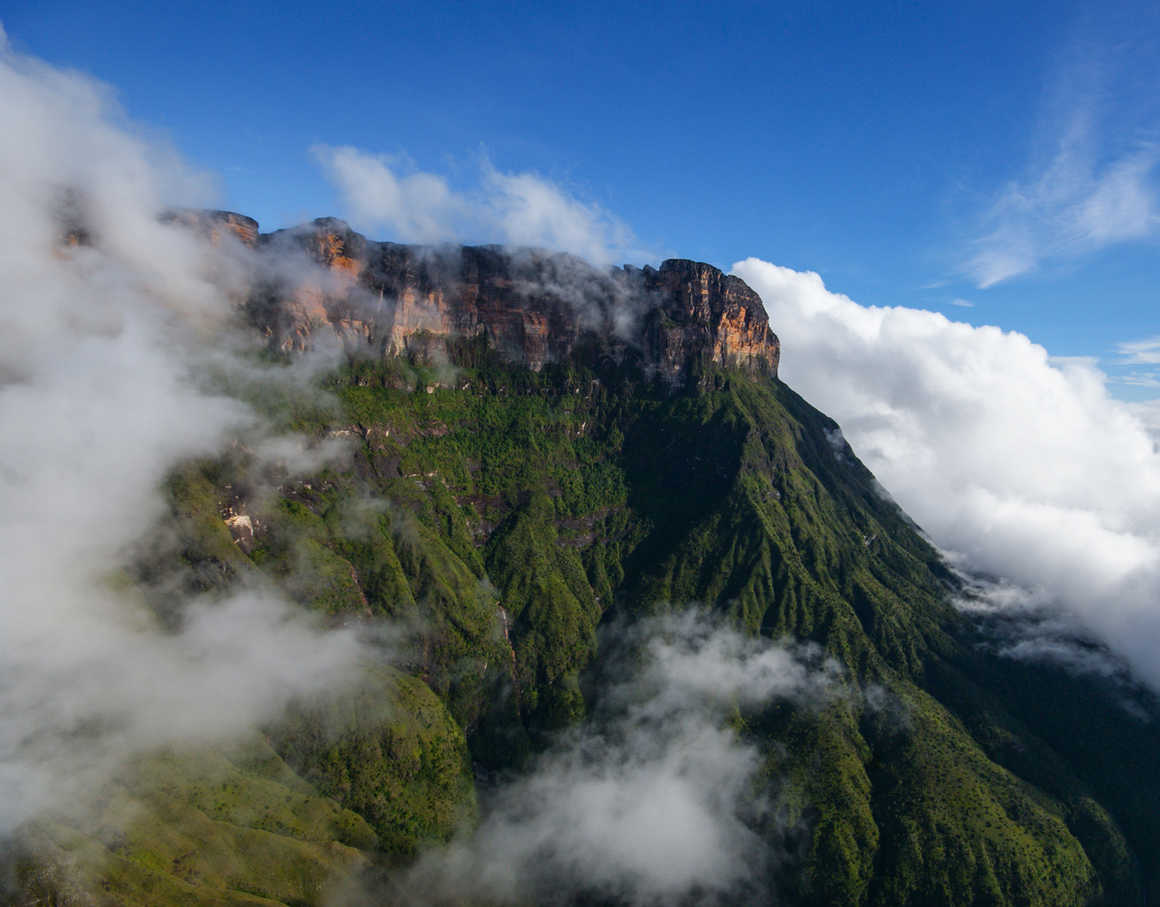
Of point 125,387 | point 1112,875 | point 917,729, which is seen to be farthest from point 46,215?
point 1112,875

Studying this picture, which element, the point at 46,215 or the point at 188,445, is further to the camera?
the point at 46,215

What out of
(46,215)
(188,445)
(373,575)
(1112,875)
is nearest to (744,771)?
(1112,875)

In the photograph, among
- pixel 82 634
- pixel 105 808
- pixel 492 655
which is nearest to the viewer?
pixel 105 808

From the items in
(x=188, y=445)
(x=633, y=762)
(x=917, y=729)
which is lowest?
(x=633, y=762)

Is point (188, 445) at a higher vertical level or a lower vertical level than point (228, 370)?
lower

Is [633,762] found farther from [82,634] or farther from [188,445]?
[188,445]

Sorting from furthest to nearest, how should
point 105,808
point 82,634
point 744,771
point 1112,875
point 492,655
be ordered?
point 492,655 → point 744,771 → point 1112,875 → point 82,634 → point 105,808

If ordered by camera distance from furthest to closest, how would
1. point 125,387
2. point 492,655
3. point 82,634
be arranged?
point 492,655 → point 125,387 → point 82,634

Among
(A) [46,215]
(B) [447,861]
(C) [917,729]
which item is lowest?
(B) [447,861]

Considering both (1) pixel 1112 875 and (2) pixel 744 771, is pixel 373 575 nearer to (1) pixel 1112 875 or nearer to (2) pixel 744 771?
(2) pixel 744 771
